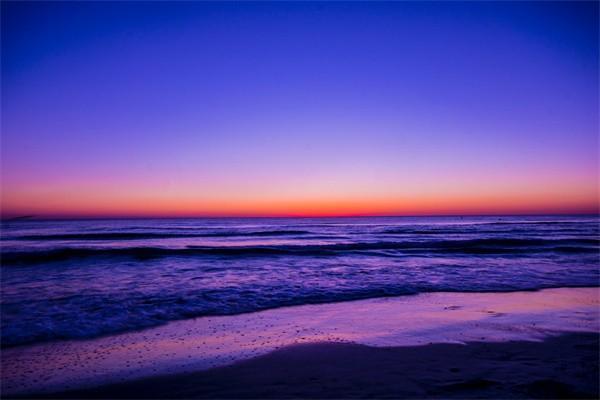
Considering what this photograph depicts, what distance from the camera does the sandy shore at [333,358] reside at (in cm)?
391

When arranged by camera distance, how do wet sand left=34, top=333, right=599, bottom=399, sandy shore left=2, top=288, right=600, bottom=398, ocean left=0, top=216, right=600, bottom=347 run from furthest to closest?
ocean left=0, top=216, right=600, bottom=347, sandy shore left=2, top=288, right=600, bottom=398, wet sand left=34, top=333, right=599, bottom=399

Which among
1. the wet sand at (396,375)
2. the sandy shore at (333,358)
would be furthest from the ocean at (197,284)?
the wet sand at (396,375)

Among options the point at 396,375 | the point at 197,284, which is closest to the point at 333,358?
the point at 396,375

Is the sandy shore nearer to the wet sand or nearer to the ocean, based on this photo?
the wet sand

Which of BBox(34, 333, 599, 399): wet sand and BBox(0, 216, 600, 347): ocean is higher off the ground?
BBox(34, 333, 599, 399): wet sand

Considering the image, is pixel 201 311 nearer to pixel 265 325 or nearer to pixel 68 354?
pixel 265 325

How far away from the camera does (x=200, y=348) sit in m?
5.27

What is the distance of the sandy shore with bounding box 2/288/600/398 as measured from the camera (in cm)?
391

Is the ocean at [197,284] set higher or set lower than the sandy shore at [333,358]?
lower

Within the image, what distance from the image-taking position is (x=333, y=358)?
15.7 ft

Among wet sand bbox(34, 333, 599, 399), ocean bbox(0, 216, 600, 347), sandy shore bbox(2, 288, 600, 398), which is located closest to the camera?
wet sand bbox(34, 333, 599, 399)

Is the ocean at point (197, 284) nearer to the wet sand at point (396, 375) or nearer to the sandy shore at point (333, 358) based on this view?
the sandy shore at point (333, 358)

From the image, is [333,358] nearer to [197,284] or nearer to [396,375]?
[396,375]

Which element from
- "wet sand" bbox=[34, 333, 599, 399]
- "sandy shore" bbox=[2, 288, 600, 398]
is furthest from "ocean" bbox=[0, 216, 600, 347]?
"wet sand" bbox=[34, 333, 599, 399]
